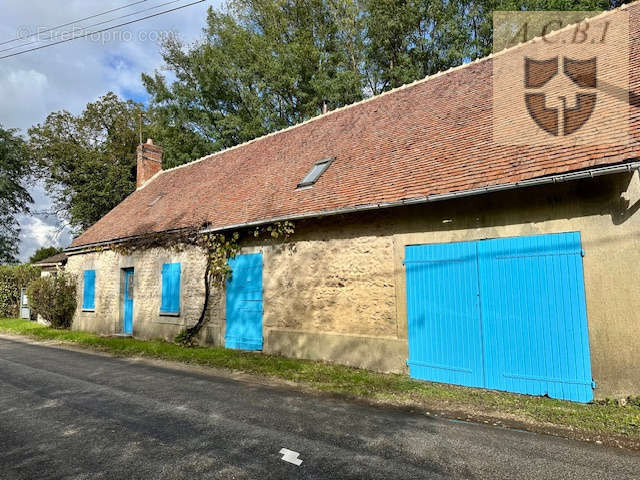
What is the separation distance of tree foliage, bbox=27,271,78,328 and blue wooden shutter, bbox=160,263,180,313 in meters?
5.68

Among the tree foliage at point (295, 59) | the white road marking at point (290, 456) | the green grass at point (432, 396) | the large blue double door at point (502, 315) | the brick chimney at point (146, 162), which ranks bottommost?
the green grass at point (432, 396)

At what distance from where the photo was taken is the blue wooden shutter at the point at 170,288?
33.8 feet

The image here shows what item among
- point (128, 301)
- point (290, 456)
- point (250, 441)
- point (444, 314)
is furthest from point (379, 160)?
point (128, 301)

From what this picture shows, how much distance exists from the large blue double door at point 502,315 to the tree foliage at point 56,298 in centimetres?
1318

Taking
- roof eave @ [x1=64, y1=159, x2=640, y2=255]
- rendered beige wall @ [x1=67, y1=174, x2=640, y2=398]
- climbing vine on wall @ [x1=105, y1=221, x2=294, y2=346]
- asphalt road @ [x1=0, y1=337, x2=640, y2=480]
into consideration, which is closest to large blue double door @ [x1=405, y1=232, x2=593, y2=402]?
rendered beige wall @ [x1=67, y1=174, x2=640, y2=398]

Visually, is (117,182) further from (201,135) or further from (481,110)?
(481,110)

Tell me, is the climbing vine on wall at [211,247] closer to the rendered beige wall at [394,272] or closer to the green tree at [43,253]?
the rendered beige wall at [394,272]

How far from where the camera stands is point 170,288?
34.4 ft

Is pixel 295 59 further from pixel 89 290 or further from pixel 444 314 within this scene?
pixel 444 314

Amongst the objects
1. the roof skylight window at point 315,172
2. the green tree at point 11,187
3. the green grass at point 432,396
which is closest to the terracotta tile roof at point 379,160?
the roof skylight window at point 315,172

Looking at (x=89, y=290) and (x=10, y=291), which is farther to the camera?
(x=10, y=291)

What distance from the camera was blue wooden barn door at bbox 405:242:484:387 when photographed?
18.6 feet

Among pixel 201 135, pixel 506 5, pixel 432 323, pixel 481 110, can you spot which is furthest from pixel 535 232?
pixel 201 135

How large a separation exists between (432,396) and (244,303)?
4.92 meters
